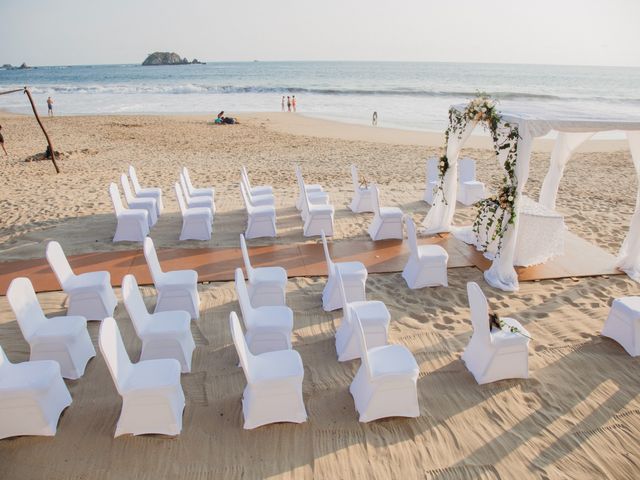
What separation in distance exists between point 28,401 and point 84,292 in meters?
1.97

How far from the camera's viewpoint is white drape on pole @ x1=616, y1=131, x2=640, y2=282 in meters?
6.54

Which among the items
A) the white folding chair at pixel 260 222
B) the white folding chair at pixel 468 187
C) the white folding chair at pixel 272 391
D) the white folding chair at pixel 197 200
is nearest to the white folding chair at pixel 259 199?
the white folding chair at pixel 260 222

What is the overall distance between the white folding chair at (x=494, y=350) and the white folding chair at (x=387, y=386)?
0.90m

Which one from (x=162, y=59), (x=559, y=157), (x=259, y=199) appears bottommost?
(x=259, y=199)

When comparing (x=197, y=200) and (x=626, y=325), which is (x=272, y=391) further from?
(x=197, y=200)

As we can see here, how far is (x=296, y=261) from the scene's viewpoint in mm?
7355

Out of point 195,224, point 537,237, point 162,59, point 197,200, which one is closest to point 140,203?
point 197,200

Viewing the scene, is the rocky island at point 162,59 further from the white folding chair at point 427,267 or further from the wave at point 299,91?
the white folding chair at point 427,267

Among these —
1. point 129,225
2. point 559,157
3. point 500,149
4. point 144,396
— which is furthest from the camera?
point 129,225

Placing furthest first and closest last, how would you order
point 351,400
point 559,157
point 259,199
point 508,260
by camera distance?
point 259,199 < point 559,157 < point 508,260 < point 351,400

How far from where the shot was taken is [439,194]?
8.34 m

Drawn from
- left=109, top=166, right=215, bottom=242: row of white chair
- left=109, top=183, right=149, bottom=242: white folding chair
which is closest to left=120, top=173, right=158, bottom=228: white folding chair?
left=109, top=166, right=215, bottom=242: row of white chair

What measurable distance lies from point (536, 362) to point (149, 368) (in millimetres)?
4072

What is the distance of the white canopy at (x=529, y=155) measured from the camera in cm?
573
